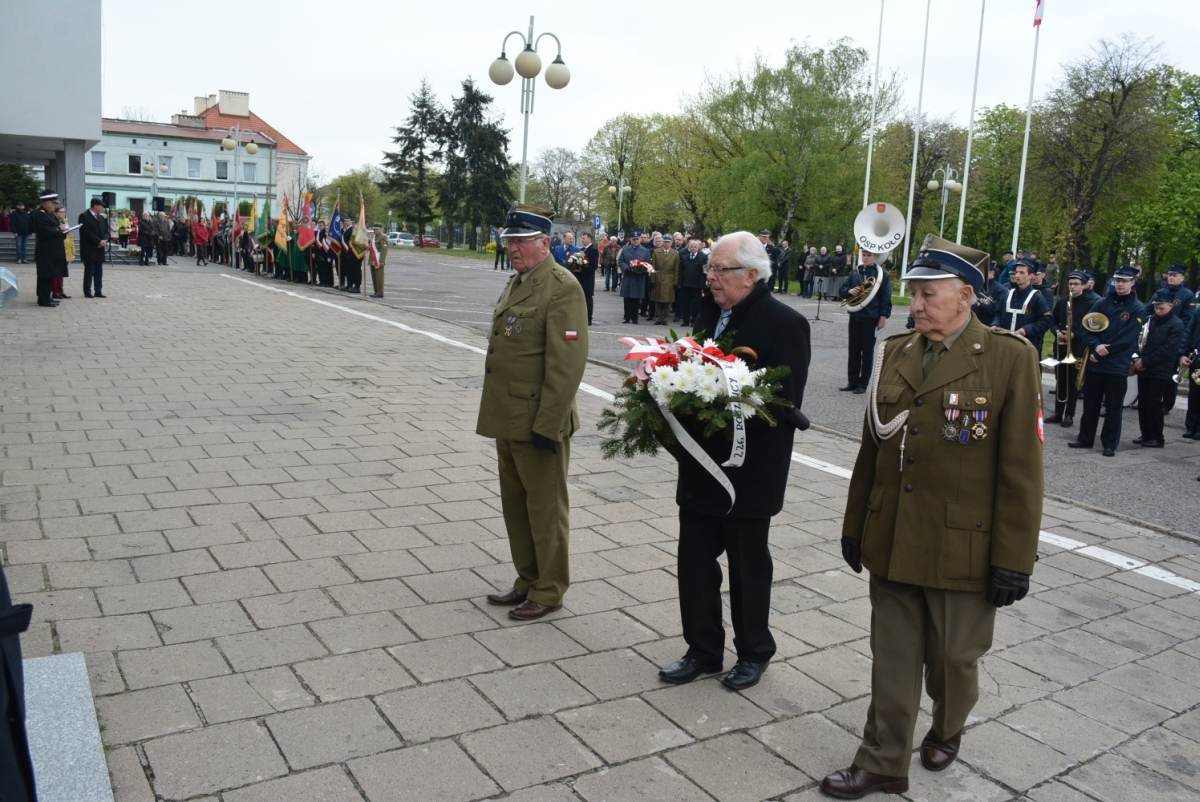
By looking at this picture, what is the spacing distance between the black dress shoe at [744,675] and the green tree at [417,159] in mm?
74593

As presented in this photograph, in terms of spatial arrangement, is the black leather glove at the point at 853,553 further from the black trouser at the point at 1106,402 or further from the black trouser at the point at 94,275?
the black trouser at the point at 94,275

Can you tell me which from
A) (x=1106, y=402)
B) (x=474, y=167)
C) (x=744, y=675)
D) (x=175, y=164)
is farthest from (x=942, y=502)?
(x=175, y=164)

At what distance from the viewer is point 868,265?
1375 centimetres

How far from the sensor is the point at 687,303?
21781 mm

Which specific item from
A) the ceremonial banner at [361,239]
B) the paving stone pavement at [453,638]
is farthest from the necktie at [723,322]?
the ceremonial banner at [361,239]

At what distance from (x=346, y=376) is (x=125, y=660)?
7836mm

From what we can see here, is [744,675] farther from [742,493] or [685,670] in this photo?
[742,493]

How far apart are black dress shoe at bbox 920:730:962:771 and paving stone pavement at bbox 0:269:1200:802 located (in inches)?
2.0

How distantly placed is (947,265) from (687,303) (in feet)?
60.6

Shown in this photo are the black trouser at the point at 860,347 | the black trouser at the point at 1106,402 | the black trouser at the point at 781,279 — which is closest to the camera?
the black trouser at the point at 1106,402

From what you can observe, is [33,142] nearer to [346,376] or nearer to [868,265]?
[346,376]

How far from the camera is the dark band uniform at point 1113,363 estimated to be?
33.9 ft

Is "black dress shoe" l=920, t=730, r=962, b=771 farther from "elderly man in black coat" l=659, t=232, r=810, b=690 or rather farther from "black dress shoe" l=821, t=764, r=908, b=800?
"elderly man in black coat" l=659, t=232, r=810, b=690

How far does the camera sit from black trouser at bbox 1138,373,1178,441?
1120 cm
